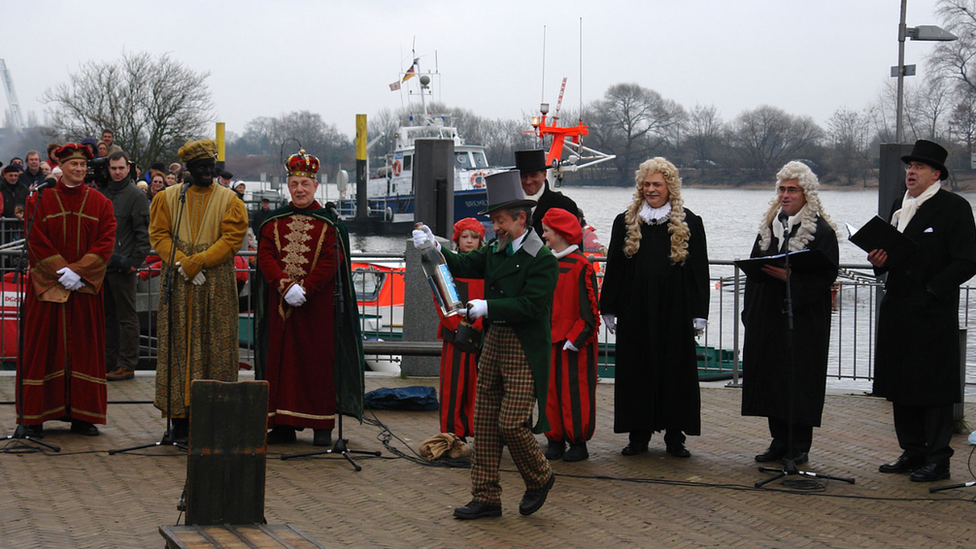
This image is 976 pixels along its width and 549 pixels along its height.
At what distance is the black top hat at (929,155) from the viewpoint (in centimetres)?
657

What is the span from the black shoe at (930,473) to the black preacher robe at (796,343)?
669mm

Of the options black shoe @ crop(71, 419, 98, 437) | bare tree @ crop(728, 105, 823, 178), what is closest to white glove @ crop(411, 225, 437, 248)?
black shoe @ crop(71, 419, 98, 437)

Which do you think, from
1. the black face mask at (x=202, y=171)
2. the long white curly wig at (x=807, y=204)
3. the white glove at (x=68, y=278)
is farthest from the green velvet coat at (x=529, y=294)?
the white glove at (x=68, y=278)

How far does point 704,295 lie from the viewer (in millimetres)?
7062

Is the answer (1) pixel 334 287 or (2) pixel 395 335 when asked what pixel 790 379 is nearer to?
(1) pixel 334 287

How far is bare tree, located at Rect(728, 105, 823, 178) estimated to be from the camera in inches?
1085

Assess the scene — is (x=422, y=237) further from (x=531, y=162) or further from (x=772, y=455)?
(x=772, y=455)

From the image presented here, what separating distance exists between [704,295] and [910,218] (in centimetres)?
140

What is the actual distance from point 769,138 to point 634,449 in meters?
22.6

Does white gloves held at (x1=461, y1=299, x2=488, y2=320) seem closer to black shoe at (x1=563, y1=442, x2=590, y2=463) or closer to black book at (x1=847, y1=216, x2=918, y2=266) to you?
black shoe at (x1=563, y1=442, x2=590, y2=463)

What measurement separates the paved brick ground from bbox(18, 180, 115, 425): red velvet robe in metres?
0.33

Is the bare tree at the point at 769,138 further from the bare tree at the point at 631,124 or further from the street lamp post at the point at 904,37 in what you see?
the street lamp post at the point at 904,37

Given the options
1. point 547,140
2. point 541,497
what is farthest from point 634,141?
point 541,497

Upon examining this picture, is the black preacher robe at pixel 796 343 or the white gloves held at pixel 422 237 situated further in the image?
the black preacher robe at pixel 796 343
